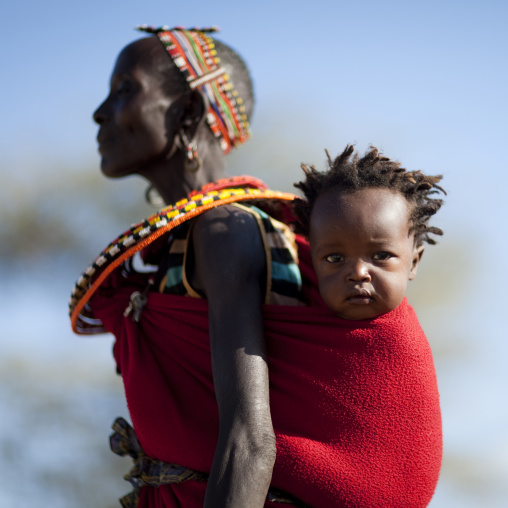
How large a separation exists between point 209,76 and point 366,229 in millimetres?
1194

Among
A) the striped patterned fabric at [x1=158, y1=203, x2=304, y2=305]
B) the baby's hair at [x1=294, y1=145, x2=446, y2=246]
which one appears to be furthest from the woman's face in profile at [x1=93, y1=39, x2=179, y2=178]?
the baby's hair at [x1=294, y1=145, x2=446, y2=246]

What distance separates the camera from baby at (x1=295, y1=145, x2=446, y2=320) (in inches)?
74.0

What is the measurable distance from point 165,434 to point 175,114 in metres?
1.19

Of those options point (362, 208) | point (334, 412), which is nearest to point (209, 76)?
point (362, 208)

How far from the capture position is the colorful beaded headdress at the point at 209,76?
278 centimetres

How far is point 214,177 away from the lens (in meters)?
2.76

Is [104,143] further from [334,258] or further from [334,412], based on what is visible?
[334,412]

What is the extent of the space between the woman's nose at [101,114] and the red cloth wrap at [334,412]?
3.20 ft

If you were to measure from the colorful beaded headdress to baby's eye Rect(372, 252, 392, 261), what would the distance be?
→ 1114 mm

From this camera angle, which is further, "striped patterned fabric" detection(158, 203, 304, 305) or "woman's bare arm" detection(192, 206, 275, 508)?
"striped patterned fabric" detection(158, 203, 304, 305)

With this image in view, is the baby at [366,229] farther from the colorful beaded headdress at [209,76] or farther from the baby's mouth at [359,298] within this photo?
the colorful beaded headdress at [209,76]

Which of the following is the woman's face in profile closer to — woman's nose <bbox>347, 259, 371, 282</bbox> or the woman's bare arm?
the woman's bare arm

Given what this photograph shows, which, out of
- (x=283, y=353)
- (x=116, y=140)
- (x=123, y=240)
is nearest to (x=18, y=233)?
(x=116, y=140)

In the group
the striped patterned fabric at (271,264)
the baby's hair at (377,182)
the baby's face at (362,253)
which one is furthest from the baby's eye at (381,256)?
the striped patterned fabric at (271,264)
